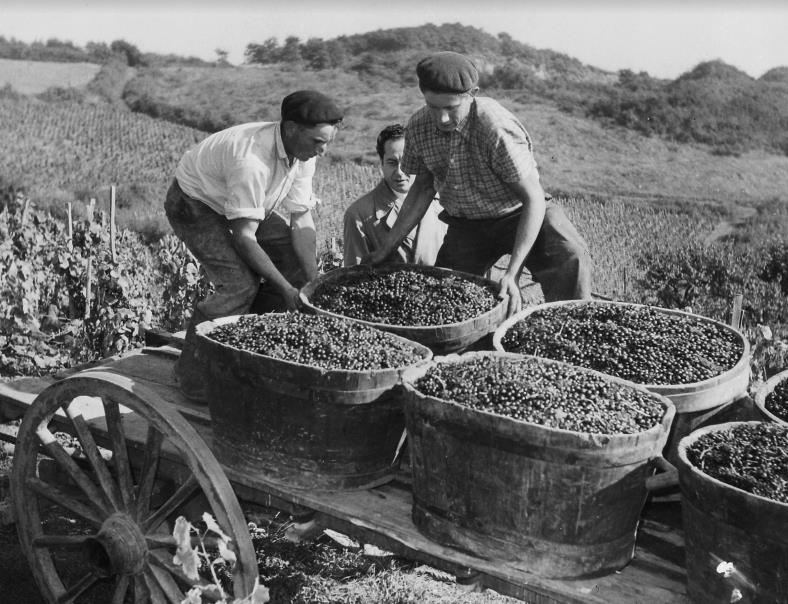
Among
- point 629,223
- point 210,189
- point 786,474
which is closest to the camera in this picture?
point 786,474

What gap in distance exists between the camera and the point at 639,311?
3631 mm

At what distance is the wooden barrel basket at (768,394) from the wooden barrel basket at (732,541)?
49 centimetres

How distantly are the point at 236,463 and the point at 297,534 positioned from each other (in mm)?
349

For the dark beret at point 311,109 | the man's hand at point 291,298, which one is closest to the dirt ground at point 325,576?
the man's hand at point 291,298

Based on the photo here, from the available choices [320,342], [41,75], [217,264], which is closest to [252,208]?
[217,264]

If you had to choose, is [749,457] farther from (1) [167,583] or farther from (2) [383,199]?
(2) [383,199]

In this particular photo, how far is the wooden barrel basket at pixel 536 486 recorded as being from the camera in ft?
8.48

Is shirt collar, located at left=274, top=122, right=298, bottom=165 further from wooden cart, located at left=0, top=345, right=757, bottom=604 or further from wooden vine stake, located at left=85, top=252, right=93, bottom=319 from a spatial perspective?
wooden vine stake, located at left=85, top=252, right=93, bottom=319

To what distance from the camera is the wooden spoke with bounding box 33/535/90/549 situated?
11.0ft

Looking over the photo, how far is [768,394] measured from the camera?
3.07m

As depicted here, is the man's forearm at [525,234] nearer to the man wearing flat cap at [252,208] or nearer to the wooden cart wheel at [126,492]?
the man wearing flat cap at [252,208]

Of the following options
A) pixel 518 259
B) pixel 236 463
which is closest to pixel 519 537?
pixel 236 463

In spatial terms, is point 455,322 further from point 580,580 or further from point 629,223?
point 629,223

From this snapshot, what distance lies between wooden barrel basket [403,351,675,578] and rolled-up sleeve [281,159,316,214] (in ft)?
6.57
